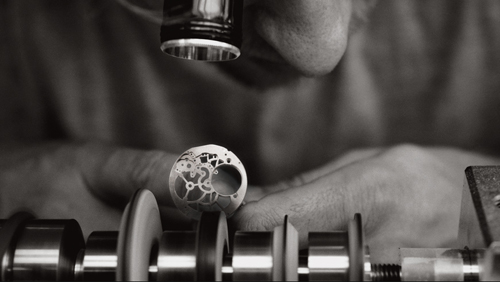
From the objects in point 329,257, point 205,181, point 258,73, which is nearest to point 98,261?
point 205,181

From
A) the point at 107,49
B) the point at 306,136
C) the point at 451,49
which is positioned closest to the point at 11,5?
the point at 107,49

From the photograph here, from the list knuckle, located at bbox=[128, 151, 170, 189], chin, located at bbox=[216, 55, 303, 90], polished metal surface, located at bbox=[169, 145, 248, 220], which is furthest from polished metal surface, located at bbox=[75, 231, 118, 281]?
chin, located at bbox=[216, 55, 303, 90]

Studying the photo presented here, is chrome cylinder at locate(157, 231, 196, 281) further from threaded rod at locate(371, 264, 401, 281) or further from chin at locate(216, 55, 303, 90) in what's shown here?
chin at locate(216, 55, 303, 90)

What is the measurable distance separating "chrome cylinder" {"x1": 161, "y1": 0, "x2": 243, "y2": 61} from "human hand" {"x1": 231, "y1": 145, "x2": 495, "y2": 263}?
37 cm

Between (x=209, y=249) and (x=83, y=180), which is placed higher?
(x=83, y=180)

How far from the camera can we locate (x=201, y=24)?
1.95 feet

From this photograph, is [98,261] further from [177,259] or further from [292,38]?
[292,38]

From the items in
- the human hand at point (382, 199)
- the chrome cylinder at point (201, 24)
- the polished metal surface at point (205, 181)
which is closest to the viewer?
the chrome cylinder at point (201, 24)

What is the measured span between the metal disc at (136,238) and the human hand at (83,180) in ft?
0.86

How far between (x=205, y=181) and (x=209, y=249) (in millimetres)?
166

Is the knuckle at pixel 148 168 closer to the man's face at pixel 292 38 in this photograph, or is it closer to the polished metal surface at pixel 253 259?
the man's face at pixel 292 38

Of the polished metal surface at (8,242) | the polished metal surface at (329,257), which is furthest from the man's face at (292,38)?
the polished metal surface at (8,242)

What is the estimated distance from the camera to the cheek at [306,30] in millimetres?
790

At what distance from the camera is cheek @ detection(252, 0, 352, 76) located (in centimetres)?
79
